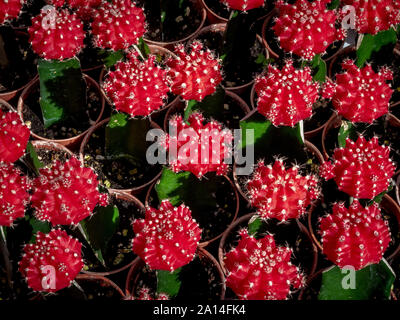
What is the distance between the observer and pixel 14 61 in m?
1.94

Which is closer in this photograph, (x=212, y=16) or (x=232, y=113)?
(x=232, y=113)

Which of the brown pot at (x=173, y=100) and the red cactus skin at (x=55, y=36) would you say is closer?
the red cactus skin at (x=55, y=36)

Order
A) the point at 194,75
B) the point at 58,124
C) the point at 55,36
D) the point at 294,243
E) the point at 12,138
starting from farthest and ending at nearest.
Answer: the point at 58,124, the point at 294,243, the point at 55,36, the point at 194,75, the point at 12,138

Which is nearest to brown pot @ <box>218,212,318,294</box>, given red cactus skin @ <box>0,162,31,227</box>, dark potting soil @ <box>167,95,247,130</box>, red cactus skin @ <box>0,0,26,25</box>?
dark potting soil @ <box>167,95,247,130</box>

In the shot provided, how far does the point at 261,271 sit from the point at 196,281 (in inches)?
14.3

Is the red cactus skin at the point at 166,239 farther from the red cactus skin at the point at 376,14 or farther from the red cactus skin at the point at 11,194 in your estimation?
the red cactus skin at the point at 376,14

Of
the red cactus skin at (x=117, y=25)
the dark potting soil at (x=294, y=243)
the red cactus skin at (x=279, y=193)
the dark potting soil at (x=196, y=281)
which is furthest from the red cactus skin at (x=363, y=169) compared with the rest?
the red cactus skin at (x=117, y=25)

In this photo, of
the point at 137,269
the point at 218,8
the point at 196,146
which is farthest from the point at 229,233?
the point at 218,8

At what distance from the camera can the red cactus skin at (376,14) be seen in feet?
5.09

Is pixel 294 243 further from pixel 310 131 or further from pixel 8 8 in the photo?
pixel 8 8

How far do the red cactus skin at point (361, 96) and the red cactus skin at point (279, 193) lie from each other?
1.07 feet

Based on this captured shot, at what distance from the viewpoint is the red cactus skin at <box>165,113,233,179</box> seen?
1315 mm

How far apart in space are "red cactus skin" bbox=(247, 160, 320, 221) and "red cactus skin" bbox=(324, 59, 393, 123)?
12.9 inches
